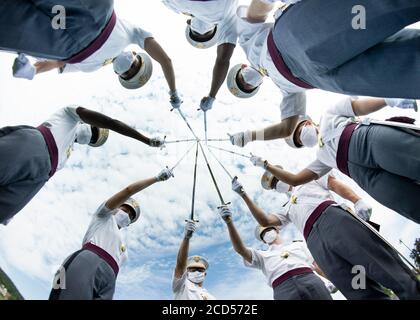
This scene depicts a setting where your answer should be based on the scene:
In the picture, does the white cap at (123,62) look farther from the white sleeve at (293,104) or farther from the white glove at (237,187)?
the white glove at (237,187)

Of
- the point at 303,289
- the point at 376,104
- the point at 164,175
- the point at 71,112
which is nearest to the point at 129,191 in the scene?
the point at 164,175

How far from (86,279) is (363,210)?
2.86 m

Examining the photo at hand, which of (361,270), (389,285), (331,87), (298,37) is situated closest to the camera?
(298,37)

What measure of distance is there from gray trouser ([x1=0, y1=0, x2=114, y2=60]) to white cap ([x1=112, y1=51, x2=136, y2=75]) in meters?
1.14

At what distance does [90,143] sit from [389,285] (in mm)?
3412

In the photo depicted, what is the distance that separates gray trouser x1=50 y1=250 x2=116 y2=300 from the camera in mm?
2939

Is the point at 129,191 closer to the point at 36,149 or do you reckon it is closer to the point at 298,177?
the point at 36,149

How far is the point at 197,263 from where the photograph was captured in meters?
4.66

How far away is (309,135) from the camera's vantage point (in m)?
3.97

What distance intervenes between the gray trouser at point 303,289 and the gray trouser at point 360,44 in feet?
7.43

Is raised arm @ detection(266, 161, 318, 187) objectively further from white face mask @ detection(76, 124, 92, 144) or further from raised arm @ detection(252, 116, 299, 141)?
white face mask @ detection(76, 124, 92, 144)

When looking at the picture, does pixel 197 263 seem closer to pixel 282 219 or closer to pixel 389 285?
pixel 282 219
